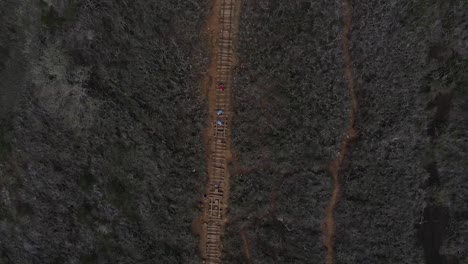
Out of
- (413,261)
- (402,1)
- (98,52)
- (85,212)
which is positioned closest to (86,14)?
(98,52)

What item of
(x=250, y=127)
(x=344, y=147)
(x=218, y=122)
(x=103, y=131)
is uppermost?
(x=218, y=122)

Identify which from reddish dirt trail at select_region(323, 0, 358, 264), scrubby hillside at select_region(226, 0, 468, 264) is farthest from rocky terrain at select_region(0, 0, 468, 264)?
reddish dirt trail at select_region(323, 0, 358, 264)

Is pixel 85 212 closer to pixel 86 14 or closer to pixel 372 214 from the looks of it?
pixel 86 14

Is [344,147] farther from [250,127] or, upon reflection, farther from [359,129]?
[250,127]

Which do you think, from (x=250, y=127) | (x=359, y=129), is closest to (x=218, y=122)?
(x=250, y=127)

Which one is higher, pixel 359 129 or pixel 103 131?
pixel 359 129

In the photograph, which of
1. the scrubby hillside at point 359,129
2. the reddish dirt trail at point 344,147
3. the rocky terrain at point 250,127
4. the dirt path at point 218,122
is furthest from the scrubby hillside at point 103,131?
the reddish dirt trail at point 344,147
